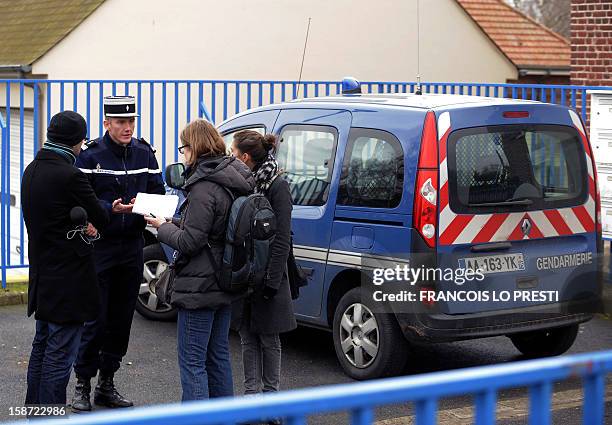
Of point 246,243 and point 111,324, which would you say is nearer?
point 246,243

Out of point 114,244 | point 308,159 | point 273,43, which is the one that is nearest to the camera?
point 114,244

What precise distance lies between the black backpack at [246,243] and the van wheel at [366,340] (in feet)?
4.83

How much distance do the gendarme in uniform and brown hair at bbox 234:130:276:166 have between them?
2.38ft

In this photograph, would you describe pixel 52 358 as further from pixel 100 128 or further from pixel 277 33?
pixel 277 33

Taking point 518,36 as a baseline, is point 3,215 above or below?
below

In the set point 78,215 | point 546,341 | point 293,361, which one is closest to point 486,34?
point 546,341

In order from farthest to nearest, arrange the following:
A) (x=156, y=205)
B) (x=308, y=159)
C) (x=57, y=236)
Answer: (x=308, y=159) → (x=156, y=205) → (x=57, y=236)

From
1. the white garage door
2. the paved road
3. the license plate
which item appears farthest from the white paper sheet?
the white garage door

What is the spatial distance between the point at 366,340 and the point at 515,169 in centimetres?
147

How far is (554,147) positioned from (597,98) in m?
2.71

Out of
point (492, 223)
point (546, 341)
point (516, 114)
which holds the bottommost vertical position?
point (546, 341)

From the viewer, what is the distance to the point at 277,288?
6238mm

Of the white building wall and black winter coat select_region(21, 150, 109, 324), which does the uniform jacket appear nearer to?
black winter coat select_region(21, 150, 109, 324)

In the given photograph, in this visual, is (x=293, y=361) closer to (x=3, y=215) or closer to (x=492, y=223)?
(x=492, y=223)
